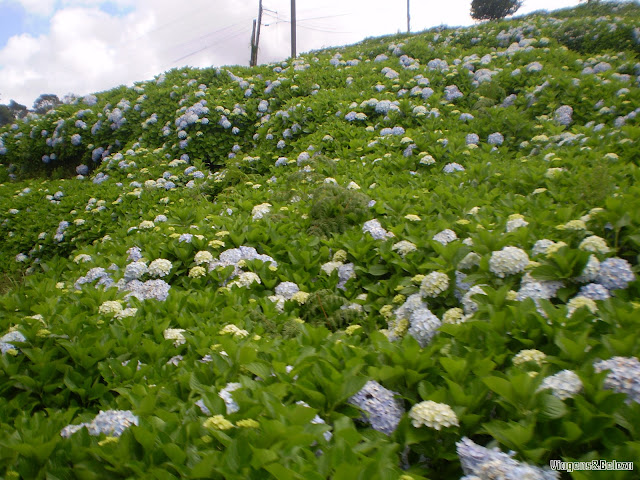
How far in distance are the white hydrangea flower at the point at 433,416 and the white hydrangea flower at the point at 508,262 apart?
116 centimetres

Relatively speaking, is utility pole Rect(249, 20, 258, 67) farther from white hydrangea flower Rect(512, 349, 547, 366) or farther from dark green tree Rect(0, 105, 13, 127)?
dark green tree Rect(0, 105, 13, 127)

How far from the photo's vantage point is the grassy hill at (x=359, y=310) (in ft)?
5.18

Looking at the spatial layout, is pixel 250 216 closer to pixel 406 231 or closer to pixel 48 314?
pixel 406 231

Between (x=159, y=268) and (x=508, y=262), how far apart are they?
2.47 metres

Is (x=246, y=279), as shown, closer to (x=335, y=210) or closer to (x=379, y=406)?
(x=335, y=210)

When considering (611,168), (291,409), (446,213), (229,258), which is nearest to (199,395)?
(291,409)

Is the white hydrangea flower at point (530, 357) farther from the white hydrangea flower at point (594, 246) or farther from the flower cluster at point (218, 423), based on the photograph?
the flower cluster at point (218, 423)

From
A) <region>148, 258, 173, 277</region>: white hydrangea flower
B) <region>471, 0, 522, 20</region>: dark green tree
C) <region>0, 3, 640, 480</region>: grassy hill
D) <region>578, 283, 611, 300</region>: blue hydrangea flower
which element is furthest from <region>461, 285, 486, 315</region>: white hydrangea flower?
<region>471, 0, 522, 20</region>: dark green tree

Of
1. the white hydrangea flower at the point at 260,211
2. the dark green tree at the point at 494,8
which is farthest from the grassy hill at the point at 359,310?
the dark green tree at the point at 494,8

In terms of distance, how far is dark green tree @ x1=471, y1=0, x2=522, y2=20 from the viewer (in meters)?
25.4

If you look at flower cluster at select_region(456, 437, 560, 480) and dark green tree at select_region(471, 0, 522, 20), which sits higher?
dark green tree at select_region(471, 0, 522, 20)

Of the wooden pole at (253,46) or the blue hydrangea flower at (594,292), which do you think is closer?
the blue hydrangea flower at (594,292)

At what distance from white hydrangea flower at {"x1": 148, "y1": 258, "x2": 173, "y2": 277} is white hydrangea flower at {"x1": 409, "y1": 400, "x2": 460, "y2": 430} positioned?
2442 millimetres

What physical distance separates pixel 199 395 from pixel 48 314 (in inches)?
56.2
